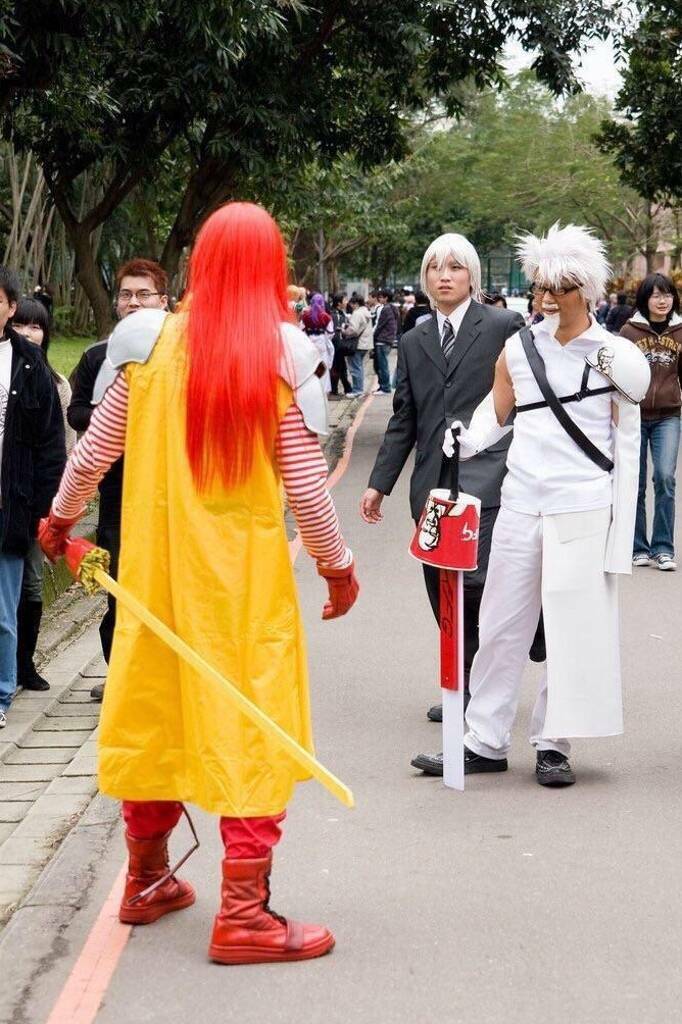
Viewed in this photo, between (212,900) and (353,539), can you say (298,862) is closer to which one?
(212,900)

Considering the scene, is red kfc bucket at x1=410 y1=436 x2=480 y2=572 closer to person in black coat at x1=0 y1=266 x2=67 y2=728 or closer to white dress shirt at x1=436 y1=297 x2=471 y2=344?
white dress shirt at x1=436 y1=297 x2=471 y2=344

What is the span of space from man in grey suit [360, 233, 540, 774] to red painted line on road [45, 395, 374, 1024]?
2314 mm

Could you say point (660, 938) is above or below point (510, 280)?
below

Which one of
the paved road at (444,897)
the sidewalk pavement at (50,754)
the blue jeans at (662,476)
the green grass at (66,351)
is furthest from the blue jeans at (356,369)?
the paved road at (444,897)

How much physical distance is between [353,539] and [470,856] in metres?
7.54

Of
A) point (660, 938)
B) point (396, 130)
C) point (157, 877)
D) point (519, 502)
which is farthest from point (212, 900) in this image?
point (396, 130)

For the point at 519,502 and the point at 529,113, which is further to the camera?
the point at 529,113

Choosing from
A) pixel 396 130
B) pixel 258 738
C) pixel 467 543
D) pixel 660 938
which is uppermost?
pixel 396 130

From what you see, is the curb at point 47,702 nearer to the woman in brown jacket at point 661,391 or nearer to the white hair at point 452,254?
the white hair at point 452,254

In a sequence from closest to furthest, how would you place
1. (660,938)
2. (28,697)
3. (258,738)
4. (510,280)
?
(258,738) → (660,938) → (28,697) → (510,280)

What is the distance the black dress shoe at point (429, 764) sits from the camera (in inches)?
243

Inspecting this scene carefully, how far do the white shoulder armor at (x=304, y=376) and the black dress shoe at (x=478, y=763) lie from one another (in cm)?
230

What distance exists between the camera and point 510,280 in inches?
3265

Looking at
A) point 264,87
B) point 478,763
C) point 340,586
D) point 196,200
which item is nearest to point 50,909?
point 340,586
